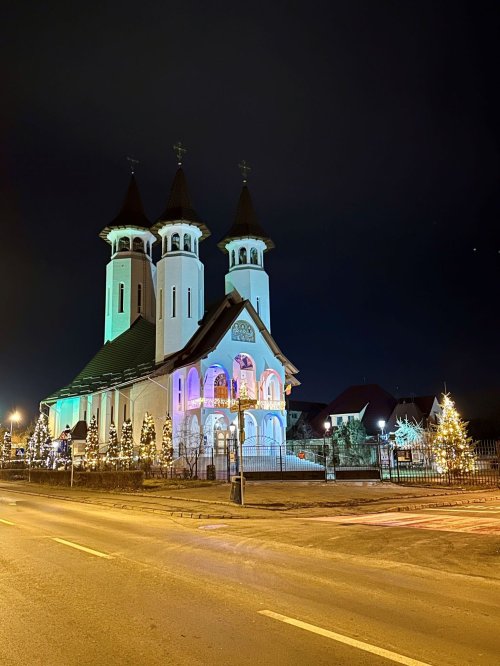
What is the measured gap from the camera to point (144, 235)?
6788 cm

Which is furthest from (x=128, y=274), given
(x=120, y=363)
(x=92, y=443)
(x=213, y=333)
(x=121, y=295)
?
(x=213, y=333)

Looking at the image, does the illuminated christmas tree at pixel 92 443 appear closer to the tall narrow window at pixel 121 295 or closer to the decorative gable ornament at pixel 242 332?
the decorative gable ornament at pixel 242 332

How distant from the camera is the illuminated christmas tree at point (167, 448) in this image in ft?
128

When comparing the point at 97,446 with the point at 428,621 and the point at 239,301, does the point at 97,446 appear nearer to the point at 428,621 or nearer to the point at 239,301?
the point at 239,301

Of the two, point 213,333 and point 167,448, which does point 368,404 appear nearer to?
point 213,333

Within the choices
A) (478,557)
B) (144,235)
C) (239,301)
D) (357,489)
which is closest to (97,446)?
(239,301)

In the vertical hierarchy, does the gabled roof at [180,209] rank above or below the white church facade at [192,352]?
above

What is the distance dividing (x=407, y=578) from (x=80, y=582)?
4461 mm

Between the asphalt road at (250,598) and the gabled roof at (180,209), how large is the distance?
4109 centimetres

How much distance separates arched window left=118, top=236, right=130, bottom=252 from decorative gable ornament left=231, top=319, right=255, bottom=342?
995 inches

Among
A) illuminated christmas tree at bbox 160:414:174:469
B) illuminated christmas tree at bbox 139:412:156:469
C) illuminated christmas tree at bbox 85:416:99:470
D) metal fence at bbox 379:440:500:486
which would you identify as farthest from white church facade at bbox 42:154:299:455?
metal fence at bbox 379:440:500:486

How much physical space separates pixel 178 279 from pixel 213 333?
6921 mm

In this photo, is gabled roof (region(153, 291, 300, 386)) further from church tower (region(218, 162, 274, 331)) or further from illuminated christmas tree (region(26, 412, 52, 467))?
illuminated christmas tree (region(26, 412, 52, 467))

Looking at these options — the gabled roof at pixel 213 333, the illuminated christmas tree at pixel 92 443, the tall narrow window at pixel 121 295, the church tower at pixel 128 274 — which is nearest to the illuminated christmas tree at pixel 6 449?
the illuminated christmas tree at pixel 92 443
